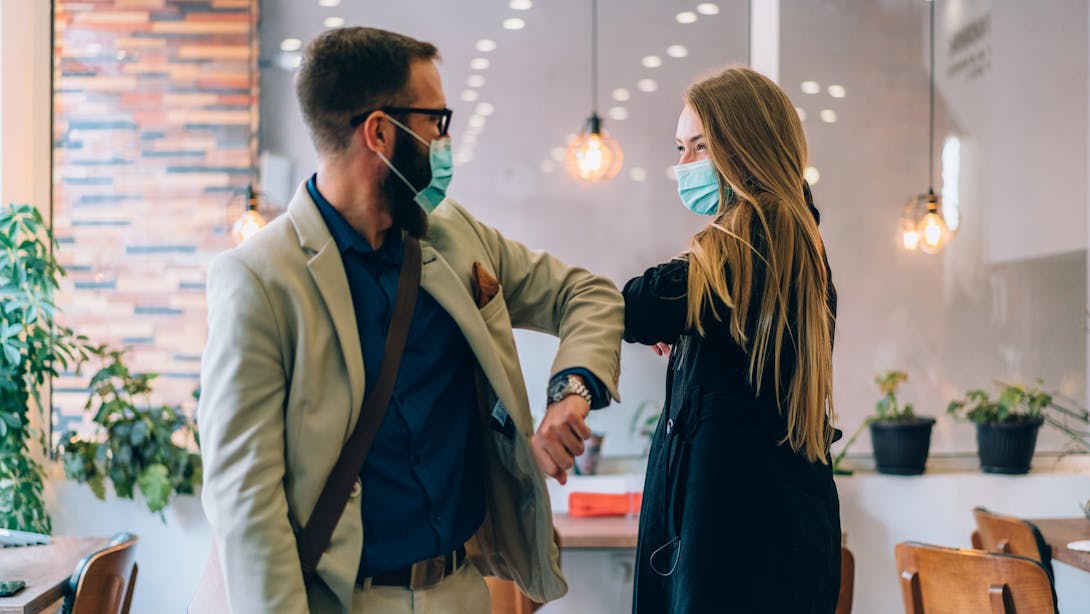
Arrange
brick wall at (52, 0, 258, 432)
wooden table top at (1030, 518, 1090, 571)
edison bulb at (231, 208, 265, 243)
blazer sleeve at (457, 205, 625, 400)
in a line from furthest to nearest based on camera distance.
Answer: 1. brick wall at (52, 0, 258, 432)
2. edison bulb at (231, 208, 265, 243)
3. wooden table top at (1030, 518, 1090, 571)
4. blazer sleeve at (457, 205, 625, 400)

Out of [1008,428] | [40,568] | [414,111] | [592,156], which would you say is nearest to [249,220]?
[592,156]

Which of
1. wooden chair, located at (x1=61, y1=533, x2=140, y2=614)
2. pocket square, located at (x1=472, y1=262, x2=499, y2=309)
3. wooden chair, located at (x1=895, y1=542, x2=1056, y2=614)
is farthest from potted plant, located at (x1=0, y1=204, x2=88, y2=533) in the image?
wooden chair, located at (x1=895, y1=542, x2=1056, y2=614)

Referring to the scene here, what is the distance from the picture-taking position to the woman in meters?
1.62

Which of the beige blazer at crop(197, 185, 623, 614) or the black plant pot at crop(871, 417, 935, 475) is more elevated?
the beige blazer at crop(197, 185, 623, 614)

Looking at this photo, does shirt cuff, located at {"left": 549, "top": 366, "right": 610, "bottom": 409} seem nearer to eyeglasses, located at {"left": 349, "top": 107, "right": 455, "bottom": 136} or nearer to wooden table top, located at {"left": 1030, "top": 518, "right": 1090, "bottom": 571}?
eyeglasses, located at {"left": 349, "top": 107, "right": 455, "bottom": 136}

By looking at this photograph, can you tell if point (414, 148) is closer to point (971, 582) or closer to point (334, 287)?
point (334, 287)

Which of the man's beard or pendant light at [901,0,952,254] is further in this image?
pendant light at [901,0,952,254]

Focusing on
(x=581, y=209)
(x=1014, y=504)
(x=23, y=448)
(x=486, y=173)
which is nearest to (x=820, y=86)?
(x=581, y=209)

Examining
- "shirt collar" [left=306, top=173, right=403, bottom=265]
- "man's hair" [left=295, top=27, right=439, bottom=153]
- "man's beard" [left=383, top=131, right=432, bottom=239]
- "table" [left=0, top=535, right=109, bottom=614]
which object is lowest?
"table" [left=0, top=535, right=109, bottom=614]

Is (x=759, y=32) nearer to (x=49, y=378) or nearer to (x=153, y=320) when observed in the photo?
(x=153, y=320)

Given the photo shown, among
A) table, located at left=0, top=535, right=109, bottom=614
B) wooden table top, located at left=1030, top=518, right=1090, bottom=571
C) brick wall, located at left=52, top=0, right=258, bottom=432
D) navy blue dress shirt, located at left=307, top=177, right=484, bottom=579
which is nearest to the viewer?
navy blue dress shirt, located at left=307, top=177, right=484, bottom=579

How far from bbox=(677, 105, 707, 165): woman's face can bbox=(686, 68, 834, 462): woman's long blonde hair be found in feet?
0.11

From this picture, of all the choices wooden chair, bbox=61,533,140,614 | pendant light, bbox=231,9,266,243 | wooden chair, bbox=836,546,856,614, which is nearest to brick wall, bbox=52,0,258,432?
pendant light, bbox=231,9,266,243

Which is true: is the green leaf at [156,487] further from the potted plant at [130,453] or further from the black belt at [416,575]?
the black belt at [416,575]
